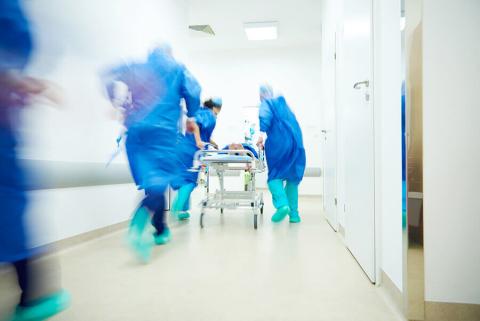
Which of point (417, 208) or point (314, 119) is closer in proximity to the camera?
point (417, 208)

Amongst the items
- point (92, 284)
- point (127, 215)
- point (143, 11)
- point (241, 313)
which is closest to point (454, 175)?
point (241, 313)

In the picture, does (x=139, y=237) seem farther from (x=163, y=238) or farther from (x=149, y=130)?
(x=149, y=130)

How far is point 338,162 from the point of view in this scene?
108 inches

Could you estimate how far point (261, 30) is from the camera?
5695 mm

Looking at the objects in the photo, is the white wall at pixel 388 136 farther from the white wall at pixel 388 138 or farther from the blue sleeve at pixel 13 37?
the blue sleeve at pixel 13 37

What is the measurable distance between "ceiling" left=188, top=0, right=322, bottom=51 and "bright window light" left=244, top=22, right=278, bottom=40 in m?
0.10

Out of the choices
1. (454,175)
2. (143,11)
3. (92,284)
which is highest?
(143,11)

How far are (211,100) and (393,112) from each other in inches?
98.2

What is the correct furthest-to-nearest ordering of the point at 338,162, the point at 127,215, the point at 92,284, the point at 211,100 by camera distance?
the point at 211,100
the point at 127,215
the point at 338,162
the point at 92,284

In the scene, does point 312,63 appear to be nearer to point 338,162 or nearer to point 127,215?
point 338,162

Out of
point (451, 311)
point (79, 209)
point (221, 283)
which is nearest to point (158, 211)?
point (79, 209)

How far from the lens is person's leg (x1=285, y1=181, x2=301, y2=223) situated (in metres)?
3.36

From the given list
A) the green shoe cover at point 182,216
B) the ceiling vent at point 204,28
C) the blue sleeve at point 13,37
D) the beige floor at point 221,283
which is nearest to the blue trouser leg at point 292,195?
the beige floor at point 221,283

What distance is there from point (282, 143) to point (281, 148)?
55mm
